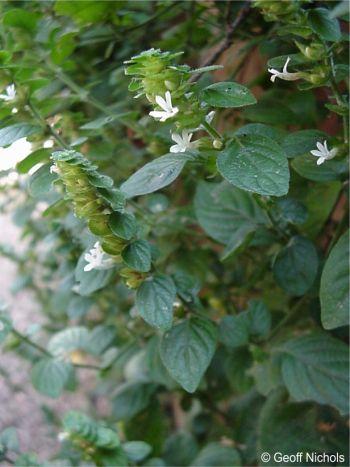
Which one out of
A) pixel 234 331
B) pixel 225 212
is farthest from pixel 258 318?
pixel 225 212

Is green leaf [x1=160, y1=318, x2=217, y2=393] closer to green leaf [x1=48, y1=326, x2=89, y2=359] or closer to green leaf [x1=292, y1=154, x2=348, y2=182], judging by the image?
green leaf [x1=292, y1=154, x2=348, y2=182]

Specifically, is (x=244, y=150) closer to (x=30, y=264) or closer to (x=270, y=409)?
(x=270, y=409)

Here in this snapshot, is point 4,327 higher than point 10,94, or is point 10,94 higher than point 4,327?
point 10,94

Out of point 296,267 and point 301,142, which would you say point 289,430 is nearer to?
point 296,267

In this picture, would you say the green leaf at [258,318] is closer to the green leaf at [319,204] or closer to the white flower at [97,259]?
the green leaf at [319,204]

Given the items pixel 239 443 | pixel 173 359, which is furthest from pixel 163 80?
pixel 239 443

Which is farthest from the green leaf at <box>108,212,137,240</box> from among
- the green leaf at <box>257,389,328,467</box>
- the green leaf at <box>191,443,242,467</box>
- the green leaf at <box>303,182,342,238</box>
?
the green leaf at <box>191,443,242,467</box>
